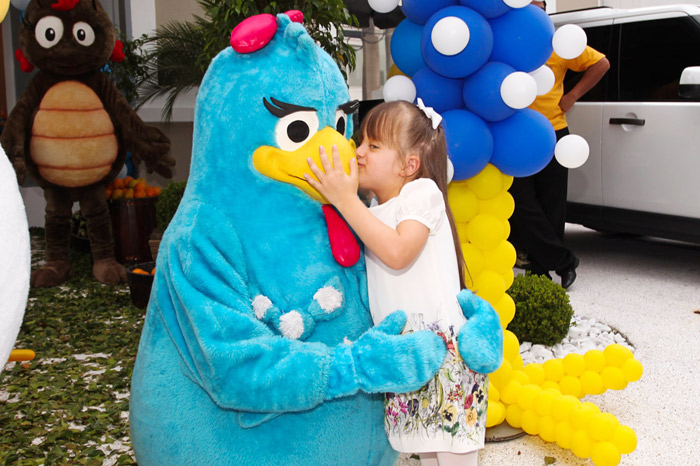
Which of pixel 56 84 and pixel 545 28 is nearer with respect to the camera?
pixel 545 28

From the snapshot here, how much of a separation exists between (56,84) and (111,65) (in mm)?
1313

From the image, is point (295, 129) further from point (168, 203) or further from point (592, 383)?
point (168, 203)

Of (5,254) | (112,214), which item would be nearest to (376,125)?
(5,254)

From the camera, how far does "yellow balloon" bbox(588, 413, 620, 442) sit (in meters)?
2.50

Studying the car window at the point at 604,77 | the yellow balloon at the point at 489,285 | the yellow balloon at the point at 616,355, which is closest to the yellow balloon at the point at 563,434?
the yellow balloon at the point at 616,355

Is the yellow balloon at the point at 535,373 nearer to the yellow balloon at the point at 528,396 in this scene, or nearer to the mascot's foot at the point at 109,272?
the yellow balloon at the point at 528,396

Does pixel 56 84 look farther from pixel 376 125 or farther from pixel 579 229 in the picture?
pixel 579 229

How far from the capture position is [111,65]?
6.26 meters

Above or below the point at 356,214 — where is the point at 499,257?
below

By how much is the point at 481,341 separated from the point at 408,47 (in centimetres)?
149

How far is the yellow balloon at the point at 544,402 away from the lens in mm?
2748

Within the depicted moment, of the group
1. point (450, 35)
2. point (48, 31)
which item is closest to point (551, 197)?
point (450, 35)

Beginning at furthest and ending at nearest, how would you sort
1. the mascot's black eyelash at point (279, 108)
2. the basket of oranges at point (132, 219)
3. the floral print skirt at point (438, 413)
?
the basket of oranges at point (132, 219), the floral print skirt at point (438, 413), the mascot's black eyelash at point (279, 108)

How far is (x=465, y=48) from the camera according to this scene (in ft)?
8.18
